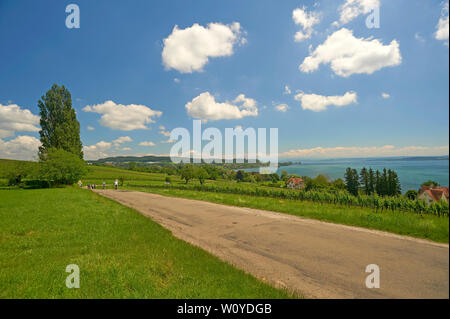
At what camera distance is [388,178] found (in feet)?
14.1

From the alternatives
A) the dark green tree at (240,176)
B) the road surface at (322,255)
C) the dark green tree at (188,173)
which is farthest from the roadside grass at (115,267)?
the dark green tree at (240,176)

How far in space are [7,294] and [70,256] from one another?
2107 mm

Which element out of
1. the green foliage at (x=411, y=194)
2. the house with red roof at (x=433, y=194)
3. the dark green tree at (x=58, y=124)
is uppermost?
the dark green tree at (x=58, y=124)

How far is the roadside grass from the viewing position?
14.9 feet

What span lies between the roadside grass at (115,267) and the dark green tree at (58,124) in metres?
38.3

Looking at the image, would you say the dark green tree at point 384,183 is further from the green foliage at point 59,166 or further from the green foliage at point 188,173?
the green foliage at point 188,173

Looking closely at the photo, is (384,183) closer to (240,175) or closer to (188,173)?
(188,173)

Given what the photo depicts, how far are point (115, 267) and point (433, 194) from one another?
7167mm

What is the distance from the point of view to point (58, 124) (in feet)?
131

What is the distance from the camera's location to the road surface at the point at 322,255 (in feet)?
9.80

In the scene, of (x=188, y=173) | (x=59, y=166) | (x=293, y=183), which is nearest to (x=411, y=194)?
(x=293, y=183)

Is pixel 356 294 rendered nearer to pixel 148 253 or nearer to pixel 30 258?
pixel 148 253

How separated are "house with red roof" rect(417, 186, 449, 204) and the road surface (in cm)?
63
